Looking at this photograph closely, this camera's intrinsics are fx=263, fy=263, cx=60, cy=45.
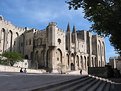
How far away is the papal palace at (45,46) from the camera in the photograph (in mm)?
72750

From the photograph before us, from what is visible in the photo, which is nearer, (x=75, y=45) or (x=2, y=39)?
(x=2, y=39)

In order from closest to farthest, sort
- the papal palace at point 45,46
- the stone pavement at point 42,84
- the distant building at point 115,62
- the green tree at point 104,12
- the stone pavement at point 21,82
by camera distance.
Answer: the stone pavement at point 21,82 < the stone pavement at point 42,84 < the green tree at point 104,12 < the papal palace at point 45,46 < the distant building at point 115,62

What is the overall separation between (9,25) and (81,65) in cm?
3121


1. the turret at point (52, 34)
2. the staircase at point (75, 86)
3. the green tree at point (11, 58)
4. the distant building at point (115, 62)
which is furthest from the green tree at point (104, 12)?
the distant building at point (115, 62)

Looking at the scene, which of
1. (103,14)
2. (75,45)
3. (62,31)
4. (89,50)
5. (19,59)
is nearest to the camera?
(103,14)

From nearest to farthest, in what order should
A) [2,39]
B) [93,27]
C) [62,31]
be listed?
1. [93,27]
2. [2,39]
3. [62,31]

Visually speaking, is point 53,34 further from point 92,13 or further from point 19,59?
point 92,13

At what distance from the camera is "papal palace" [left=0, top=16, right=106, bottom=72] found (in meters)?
72.8

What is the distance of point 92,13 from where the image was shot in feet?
59.6

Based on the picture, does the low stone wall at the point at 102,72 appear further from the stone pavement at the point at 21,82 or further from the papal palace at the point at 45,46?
the stone pavement at the point at 21,82

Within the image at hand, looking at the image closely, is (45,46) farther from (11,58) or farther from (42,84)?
(42,84)

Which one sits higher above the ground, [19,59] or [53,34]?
[53,34]

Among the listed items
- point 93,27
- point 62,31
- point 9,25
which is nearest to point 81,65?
point 62,31

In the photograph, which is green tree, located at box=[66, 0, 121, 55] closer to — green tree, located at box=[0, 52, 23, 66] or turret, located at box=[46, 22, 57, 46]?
green tree, located at box=[0, 52, 23, 66]
